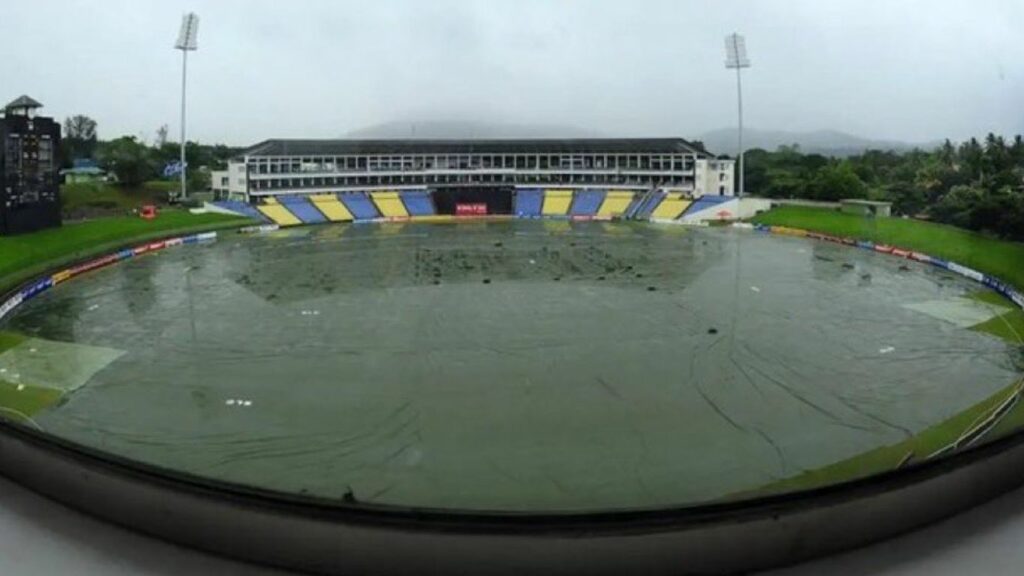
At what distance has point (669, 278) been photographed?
317 inches

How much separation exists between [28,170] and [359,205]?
8826mm

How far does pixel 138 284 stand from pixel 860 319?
6.68m

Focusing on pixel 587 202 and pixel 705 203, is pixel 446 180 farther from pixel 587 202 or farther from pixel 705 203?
pixel 705 203

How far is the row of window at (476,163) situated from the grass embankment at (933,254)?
3.71 m

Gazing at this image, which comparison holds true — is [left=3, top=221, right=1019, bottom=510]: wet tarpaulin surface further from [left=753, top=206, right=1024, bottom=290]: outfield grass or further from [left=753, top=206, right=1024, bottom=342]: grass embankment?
[left=753, top=206, right=1024, bottom=290]: outfield grass

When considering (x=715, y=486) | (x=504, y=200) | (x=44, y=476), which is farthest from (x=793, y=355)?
(x=504, y=200)

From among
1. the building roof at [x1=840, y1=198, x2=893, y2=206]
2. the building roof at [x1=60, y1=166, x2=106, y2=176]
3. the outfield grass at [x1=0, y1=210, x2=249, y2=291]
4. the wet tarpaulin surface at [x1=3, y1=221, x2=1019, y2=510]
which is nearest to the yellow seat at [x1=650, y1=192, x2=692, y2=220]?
the building roof at [x1=840, y1=198, x2=893, y2=206]

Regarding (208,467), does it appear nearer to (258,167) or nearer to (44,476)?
(44,476)

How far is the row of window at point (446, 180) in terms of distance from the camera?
17.0 metres

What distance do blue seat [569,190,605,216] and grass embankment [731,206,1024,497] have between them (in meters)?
3.46

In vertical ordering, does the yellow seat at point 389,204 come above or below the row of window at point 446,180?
below

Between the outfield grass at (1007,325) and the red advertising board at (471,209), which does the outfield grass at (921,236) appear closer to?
the outfield grass at (1007,325)

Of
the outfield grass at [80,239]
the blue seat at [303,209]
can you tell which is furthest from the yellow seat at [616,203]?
the outfield grass at [80,239]

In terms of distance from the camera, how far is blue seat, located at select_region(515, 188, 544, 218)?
16.7 metres
